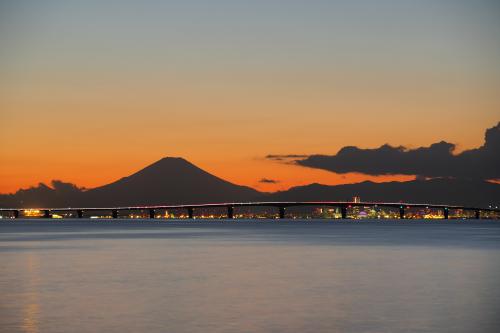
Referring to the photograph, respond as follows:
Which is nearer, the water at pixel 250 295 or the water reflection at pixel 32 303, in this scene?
the water reflection at pixel 32 303

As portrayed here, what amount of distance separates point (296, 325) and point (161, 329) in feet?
13.0

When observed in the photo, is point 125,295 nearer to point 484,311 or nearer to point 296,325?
point 296,325

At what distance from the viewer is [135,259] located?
207 ft

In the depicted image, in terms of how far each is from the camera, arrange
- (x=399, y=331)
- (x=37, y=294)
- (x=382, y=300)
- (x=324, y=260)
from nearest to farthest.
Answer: (x=399, y=331)
(x=382, y=300)
(x=37, y=294)
(x=324, y=260)

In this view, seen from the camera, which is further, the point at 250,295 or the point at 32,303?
the point at 250,295

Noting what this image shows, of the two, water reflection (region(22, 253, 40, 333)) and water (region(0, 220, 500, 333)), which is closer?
water reflection (region(22, 253, 40, 333))

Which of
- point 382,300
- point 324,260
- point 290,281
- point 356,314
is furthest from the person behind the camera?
point 324,260

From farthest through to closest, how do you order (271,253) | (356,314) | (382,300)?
(271,253)
(382,300)
(356,314)

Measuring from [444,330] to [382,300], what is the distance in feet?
26.4

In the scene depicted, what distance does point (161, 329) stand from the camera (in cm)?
2628

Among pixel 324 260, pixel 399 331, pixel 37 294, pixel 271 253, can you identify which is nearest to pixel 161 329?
pixel 399 331

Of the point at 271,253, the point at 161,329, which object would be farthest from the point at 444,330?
the point at 271,253

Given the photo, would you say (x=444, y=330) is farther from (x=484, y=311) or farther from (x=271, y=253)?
(x=271, y=253)

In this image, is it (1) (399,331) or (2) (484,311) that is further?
(2) (484,311)
